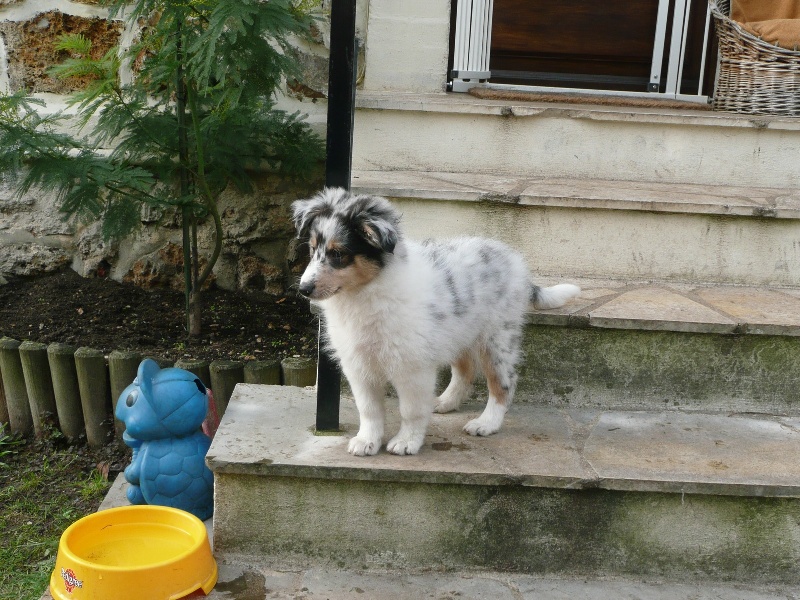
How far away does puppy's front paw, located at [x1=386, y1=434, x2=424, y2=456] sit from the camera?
8.31 ft

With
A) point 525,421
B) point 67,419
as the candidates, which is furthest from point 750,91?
point 67,419

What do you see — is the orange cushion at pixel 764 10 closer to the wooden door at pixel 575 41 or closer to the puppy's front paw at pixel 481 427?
the wooden door at pixel 575 41

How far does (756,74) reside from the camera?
14.9 feet

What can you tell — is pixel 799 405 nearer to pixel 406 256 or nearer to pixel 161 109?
pixel 406 256

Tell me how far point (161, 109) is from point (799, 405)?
3.21 metres

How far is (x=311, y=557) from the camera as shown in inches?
99.3

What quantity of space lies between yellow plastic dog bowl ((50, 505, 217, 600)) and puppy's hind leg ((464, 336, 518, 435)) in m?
0.95

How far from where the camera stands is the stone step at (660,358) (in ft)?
9.44

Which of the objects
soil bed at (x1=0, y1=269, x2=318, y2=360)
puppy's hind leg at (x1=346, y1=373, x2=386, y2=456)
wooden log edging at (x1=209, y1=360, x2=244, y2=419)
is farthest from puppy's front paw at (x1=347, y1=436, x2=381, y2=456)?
soil bed at (x1=0, y1=269, x2=318, y2=360)

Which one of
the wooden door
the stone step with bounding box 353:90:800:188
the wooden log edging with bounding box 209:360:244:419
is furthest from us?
the wooden door

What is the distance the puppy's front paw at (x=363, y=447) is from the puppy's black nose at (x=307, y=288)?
0.53 meters

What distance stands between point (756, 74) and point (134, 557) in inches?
158

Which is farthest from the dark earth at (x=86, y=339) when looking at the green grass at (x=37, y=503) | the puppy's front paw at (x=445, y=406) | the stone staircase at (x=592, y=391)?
the puppy's front paw at (x=445, y=406)

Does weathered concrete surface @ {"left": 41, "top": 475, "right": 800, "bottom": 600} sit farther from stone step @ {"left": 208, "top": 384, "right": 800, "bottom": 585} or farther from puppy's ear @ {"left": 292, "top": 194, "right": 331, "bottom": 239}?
puppy's ear @ {"left": 292, "top": 194, "right": 331, "bottom": 239}
